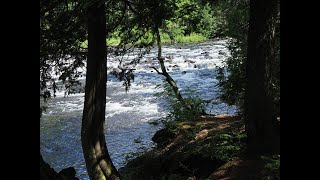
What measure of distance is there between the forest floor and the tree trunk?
869 millimetres

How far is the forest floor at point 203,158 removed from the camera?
646cm

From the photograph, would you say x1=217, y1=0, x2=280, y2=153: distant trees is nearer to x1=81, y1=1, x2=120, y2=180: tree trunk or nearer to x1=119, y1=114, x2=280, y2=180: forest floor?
x1=119, y1=114, x2=280, y2=180: forest floor

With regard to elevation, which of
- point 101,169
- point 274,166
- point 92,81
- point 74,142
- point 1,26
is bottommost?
point 74,142

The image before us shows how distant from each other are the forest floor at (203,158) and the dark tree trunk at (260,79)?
1.22ft

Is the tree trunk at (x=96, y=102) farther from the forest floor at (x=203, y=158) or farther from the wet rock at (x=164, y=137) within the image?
the wet rock at (x=164, y=137)

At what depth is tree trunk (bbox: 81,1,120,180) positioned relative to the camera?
680 centimetres

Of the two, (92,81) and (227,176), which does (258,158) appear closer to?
(227,176)

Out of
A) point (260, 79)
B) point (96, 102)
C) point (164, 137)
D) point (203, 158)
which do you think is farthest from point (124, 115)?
point (260, 79)

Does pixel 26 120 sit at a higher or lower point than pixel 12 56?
lower

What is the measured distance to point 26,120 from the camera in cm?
118

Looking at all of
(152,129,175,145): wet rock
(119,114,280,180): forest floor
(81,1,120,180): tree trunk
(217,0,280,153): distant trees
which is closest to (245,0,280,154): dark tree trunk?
(217,0,280,153): distant trees

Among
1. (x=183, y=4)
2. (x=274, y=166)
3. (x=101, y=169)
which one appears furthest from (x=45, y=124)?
(x=274, y=166)

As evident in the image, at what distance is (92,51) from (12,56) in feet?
18.9

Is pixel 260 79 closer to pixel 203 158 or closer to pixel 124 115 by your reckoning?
pixel 203 158
